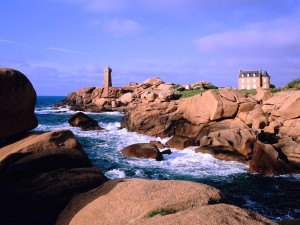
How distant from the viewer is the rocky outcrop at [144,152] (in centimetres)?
2707

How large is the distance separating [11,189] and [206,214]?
19.7 ft

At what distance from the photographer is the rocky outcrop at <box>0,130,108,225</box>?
910 cm

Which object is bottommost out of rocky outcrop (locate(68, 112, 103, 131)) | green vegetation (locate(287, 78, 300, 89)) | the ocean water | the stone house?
the ocean water

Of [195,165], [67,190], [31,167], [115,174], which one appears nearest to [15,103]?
[31,167]

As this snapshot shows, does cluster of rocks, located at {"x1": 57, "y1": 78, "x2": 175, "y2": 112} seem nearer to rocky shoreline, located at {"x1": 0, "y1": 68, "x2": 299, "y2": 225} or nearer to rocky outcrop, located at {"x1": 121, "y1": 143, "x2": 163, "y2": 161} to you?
rocky outcrop, located at {"x1": 121, "y1": 143, "x2": 163, "y2": 161}

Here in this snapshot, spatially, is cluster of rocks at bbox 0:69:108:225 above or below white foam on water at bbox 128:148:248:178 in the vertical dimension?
above

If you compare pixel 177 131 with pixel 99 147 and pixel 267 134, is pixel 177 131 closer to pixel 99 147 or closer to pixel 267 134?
pixel 99 147

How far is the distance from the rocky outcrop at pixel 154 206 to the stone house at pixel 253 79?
8291cm

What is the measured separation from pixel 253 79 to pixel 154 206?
85.0 m

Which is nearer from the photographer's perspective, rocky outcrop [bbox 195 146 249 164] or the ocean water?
the ocean water

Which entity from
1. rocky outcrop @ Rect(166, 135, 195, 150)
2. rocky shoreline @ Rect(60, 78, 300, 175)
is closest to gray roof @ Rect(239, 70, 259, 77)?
rocky shoreline @ Rect(60, 78, 300, 175)

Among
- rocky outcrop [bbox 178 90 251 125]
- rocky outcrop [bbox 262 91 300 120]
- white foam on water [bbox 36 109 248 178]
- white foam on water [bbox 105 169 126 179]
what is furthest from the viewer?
rocky outcrop [bbox 178 90 251 125]

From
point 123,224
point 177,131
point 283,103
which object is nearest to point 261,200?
point 123,224

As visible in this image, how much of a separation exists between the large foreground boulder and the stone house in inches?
3164
